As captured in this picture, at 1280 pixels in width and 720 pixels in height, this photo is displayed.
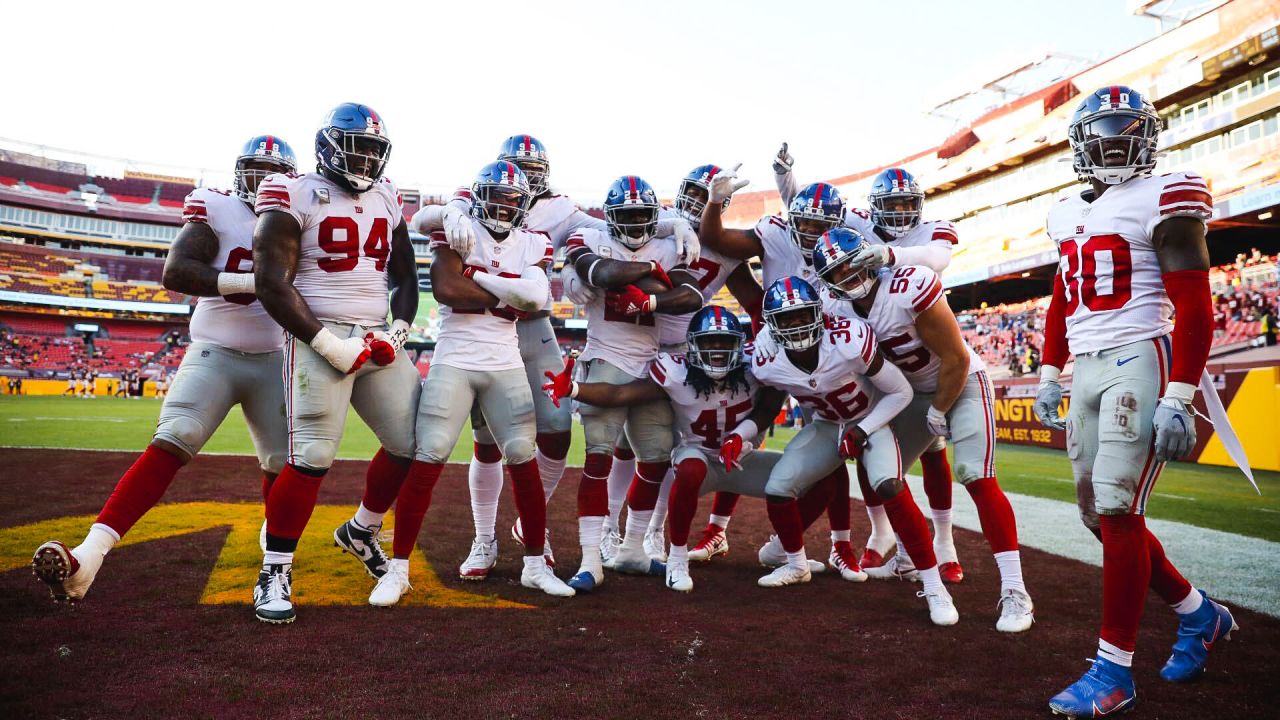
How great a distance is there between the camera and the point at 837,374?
4.34m

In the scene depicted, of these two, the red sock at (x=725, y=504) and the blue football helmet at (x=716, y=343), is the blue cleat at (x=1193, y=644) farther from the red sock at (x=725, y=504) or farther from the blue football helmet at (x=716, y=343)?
the red sock at (x=725, y=504)

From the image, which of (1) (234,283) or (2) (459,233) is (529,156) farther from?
(1) (234,283)

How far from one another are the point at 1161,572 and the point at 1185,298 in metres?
1.15

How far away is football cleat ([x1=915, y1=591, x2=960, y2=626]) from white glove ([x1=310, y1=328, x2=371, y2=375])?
3017mm

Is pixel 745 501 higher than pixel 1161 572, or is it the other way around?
pixel 1161 572

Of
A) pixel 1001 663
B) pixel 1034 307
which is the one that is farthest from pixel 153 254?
pixel 1001 663

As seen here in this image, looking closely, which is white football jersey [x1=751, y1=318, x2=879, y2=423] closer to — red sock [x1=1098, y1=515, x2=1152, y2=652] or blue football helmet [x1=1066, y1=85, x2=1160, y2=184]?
blue football helmet [x1=1066, y1=85, x2=1160, y2=184]

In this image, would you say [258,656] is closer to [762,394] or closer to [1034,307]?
[762,394]

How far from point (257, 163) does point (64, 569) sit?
2.26m

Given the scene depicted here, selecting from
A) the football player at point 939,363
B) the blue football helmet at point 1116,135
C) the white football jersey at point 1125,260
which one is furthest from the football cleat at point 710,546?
the blue football helmet at point 1116,135

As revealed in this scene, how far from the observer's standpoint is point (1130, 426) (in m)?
2.93

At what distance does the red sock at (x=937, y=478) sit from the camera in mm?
4883

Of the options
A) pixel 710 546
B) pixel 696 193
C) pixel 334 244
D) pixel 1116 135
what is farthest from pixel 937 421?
pixel 334 244

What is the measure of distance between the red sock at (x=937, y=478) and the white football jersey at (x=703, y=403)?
1.15m
